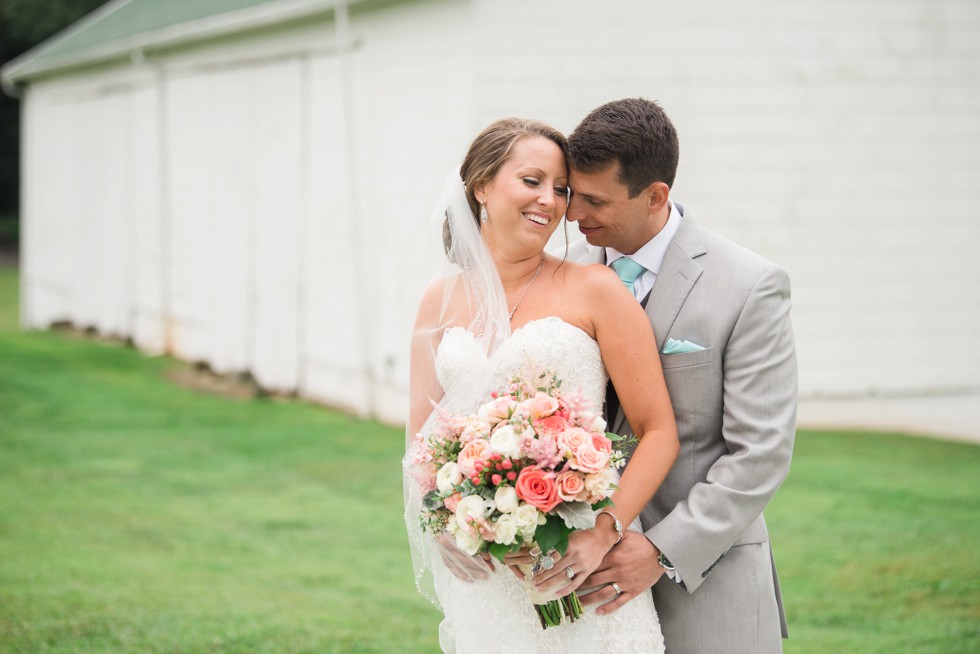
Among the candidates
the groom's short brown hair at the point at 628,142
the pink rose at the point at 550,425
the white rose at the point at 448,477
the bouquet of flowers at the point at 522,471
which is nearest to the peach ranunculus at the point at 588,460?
the bouquet of flowers at the point at 522,471

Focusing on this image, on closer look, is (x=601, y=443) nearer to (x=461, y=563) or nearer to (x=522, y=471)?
(x=522, y=471)

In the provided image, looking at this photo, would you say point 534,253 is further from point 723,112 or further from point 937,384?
point 937,384

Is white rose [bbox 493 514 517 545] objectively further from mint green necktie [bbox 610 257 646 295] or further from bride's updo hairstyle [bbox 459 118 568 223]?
bride's updo hairstyle [bbox 459 118 568 223]

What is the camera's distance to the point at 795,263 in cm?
1161

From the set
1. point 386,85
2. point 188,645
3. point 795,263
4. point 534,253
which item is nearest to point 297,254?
point 386,85

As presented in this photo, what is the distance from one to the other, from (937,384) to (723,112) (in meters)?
3.64

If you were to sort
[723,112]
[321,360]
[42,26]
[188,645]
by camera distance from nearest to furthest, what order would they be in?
[188,645], [723,112], [321,360], [42,26]

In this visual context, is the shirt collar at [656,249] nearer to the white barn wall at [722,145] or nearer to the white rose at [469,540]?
the white rose at [469,540]

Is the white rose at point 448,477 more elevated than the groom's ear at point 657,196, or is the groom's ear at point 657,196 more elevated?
the groom's ear at point 657,196

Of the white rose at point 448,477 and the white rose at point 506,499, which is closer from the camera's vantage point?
the white rose at point 506,499

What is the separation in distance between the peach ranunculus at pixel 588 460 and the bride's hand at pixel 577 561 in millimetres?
261

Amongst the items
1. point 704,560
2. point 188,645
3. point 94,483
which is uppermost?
point 704,560

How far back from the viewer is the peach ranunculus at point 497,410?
308 centimetres

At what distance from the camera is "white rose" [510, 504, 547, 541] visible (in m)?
2.93
